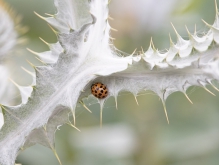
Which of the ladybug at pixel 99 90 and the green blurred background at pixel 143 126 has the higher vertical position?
the green blurred background at pixel 143 126

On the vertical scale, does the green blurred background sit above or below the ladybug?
above

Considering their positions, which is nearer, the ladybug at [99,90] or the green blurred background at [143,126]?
the ladybug at [99,90]

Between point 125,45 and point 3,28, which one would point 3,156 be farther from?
point 125,45

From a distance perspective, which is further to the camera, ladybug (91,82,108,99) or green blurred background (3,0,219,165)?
green blurred background (3,0,219,165)

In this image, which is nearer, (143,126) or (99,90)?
(99,90)

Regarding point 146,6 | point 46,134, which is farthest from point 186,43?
point 146,6
